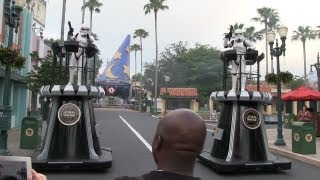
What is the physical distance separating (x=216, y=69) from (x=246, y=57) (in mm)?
55008

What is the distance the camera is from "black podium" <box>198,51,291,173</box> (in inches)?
461

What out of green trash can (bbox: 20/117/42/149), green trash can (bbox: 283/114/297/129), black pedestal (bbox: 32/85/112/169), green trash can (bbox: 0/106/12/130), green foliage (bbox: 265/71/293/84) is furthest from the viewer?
green trash can (bbox: 283/114/297/129)

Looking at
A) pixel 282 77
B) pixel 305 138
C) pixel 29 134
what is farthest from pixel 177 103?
pixel 305 138

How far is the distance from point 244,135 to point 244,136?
27 millimetres

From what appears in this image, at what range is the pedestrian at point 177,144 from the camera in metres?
2.26

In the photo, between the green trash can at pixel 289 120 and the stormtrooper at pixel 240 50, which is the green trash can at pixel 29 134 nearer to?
the stormtrooper at pixel 240 50

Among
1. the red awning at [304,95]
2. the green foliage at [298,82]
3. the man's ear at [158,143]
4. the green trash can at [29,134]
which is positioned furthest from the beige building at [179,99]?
the man's ear at [158,143]

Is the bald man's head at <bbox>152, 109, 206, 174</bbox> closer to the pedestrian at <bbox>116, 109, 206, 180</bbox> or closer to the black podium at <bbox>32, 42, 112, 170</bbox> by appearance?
the pedestrian at <bbox>116, 109, 206, 180</bbox>

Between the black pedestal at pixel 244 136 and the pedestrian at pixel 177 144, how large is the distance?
30.7 feet

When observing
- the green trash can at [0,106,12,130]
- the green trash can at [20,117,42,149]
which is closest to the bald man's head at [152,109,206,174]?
the green trash can at [0,106,12,130]

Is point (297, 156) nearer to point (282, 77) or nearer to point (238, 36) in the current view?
point (282, 77)

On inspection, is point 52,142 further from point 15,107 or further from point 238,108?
point 15,107

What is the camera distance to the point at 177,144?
2270 millimetres

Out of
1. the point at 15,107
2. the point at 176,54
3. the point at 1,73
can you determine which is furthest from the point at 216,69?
the point at 1,73
